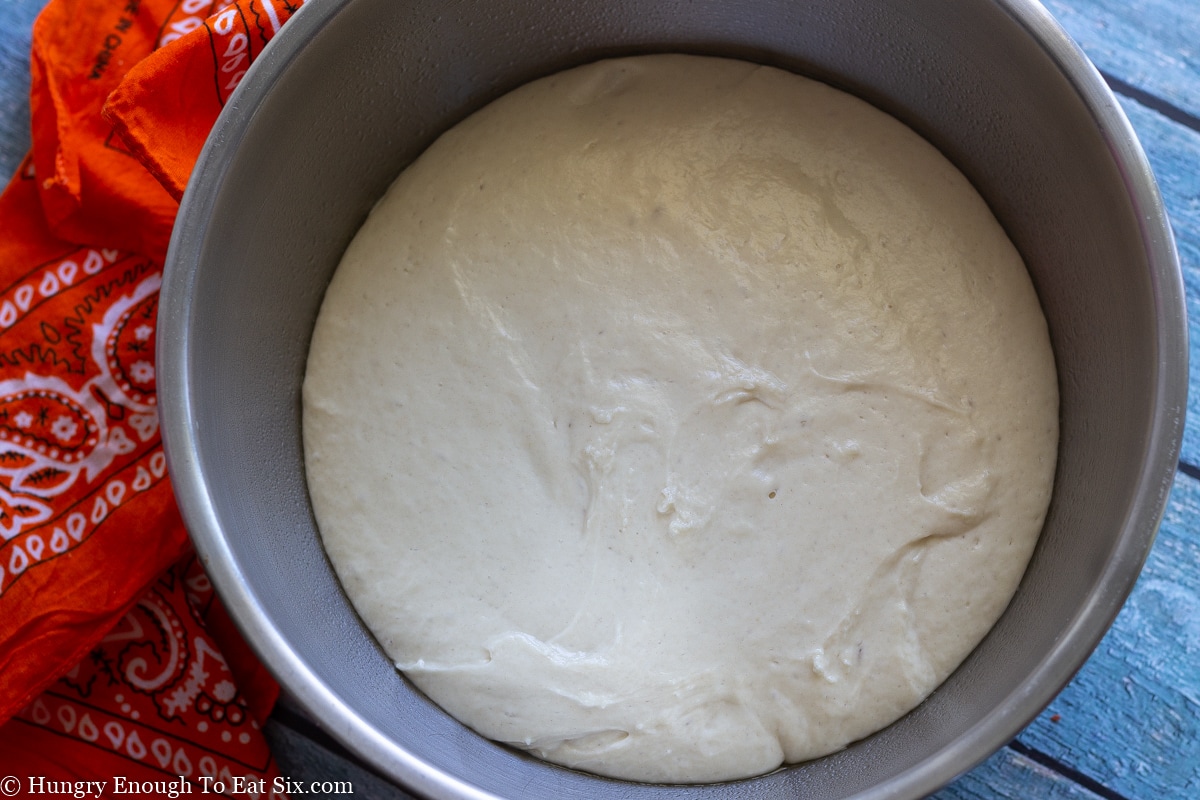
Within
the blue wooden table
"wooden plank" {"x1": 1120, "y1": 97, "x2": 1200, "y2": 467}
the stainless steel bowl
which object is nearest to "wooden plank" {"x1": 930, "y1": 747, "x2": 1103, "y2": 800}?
the blue wooden table

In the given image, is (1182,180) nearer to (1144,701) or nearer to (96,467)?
(1144,701)

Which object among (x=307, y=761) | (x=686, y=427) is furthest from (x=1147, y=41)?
(x=307, y=761)

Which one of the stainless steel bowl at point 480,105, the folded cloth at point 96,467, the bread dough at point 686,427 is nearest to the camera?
the stainless steel bowl at point 480,105

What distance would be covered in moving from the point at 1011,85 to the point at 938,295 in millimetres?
233

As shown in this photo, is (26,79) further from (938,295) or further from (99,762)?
(938,295)

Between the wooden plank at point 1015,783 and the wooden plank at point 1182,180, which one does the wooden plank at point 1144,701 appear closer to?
the wooden plank at point 1015,783

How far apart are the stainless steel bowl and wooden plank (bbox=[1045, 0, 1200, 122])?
0.98ft

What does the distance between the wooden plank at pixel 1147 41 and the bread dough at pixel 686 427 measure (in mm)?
315

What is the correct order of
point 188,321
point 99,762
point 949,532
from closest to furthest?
point 188,321 < point 949,532 < point 99,762

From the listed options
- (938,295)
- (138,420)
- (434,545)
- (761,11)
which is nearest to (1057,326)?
(938,295)

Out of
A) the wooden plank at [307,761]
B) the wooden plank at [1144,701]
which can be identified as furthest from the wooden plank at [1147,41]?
the wooden plank at [307,761]

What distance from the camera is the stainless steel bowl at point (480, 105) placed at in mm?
832

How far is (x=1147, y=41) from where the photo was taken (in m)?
1.17

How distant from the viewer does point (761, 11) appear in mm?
1033
